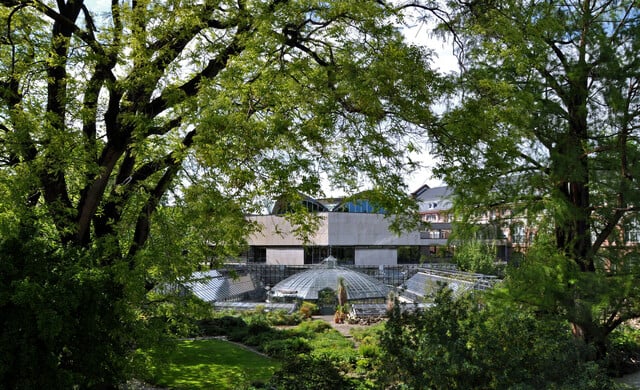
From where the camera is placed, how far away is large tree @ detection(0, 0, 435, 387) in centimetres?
684

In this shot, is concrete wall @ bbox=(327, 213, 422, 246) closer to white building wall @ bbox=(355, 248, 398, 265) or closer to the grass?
white building wall @ bbox=(355, 248, 398, 265)

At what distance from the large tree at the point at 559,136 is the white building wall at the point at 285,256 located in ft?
110

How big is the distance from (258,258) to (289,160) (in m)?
42.2

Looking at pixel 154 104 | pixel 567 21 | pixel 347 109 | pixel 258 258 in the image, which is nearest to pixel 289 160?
pixel 347 109

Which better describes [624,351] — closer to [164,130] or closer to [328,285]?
[164,130]

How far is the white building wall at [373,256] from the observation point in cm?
4559

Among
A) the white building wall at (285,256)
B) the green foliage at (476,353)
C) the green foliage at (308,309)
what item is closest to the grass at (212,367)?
the green foliage at (476,353)

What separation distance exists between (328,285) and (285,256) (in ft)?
53.4

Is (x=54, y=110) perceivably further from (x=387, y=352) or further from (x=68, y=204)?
(x=387, y=352)

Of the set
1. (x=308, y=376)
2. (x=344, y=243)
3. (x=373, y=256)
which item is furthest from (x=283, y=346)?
(x=373, y=256)

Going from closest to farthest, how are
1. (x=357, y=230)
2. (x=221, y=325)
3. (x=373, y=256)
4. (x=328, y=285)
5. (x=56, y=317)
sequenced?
(x=56, y=317)
(x=221, y=325)
(x=328, y=285)
(x=357, y=230)
(x=373, y=256)

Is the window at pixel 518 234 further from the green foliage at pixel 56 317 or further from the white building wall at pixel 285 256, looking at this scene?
the white building wall at pixel 285 256

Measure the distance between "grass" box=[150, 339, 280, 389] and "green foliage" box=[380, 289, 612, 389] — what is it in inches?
217

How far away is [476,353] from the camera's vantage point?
6.85 m
